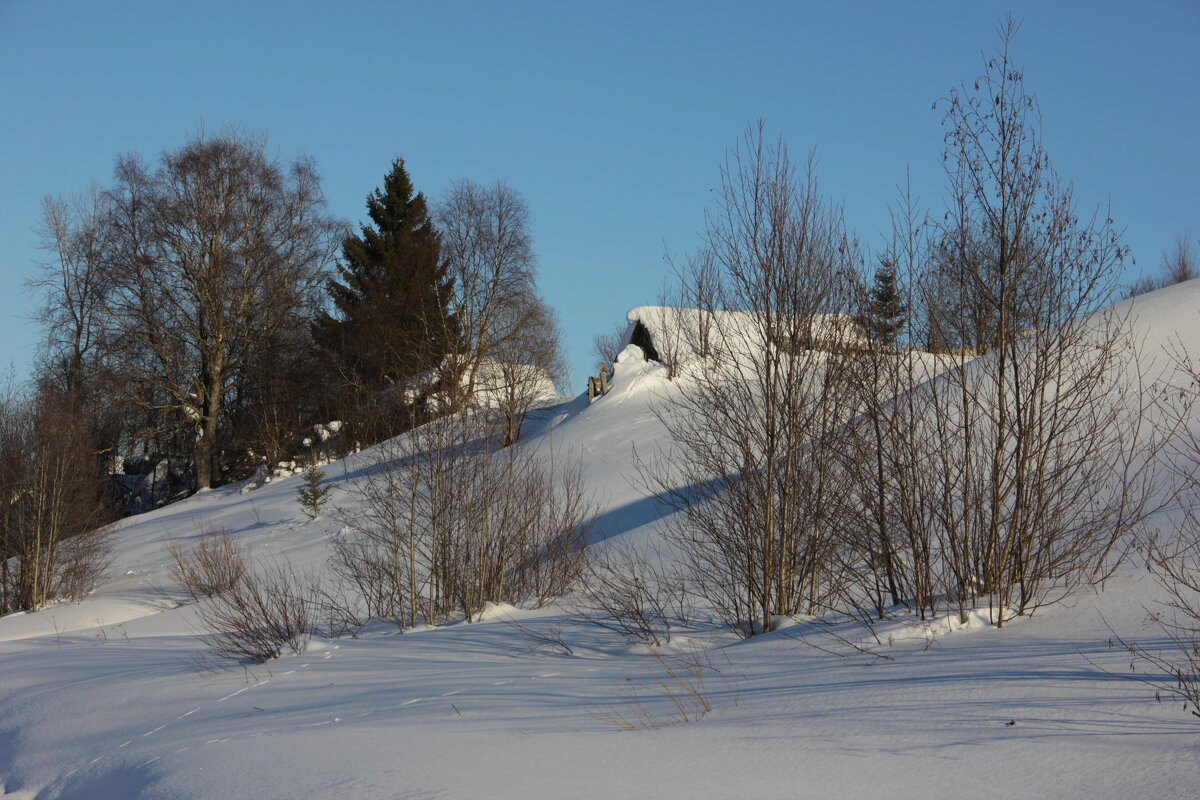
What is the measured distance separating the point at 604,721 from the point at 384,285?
29.0 m

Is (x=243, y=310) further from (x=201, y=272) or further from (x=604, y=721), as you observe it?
(x=604, y=721)

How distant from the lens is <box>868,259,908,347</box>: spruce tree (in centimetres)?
760

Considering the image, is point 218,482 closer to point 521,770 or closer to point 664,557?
point 664,557

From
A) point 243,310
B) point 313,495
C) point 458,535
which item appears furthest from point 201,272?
point 458,535

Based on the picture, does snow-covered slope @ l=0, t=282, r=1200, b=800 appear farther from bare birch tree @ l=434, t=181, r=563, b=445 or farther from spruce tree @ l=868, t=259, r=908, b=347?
bare birch tree @ l=434, t=181, r=563, b=445

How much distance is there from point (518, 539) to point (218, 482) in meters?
25.2

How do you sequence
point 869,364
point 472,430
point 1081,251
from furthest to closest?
point 472,430 < point 869,364 < point 1081,251

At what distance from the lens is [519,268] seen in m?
33.1

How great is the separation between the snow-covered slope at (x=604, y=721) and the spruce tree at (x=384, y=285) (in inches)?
815

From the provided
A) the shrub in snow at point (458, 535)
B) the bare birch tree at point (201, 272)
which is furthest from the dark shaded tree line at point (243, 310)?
the shrub in snow at point (458, 535)

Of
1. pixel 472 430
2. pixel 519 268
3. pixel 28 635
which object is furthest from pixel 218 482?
pixel 472 430

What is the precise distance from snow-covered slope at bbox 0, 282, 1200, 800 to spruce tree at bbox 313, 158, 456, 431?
20706 mm

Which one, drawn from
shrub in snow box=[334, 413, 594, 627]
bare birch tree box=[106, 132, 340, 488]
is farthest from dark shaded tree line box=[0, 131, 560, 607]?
shrub in snow box=[334, 413, 594, 627]

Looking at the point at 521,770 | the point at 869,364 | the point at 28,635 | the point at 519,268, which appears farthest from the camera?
the point at 519,268
